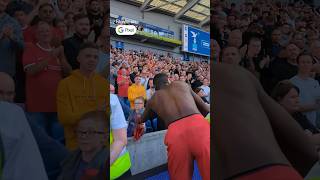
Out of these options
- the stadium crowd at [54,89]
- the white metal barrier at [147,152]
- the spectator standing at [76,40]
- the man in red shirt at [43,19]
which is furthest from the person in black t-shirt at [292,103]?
the white metal barrier at [147,152]

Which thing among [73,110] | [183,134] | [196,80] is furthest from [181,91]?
[73,110]

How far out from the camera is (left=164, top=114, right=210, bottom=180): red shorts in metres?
3.83

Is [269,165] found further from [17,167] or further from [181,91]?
[181,91]

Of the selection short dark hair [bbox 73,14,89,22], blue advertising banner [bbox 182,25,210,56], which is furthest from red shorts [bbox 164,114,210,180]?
blue advertising banner [bbox 182,25,210,56]

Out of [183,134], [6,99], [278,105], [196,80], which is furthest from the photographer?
[196,80]

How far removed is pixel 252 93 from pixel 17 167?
4.42 ft

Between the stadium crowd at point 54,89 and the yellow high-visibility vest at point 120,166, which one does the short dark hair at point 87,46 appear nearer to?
the stadium crowd at point 54,89

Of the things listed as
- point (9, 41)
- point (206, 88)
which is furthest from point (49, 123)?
point (206, 88)

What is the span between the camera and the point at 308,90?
86.7 inches

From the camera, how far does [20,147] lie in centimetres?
179

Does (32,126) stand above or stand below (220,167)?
above

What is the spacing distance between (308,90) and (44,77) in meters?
1.52

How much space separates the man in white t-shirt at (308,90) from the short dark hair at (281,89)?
34 mm

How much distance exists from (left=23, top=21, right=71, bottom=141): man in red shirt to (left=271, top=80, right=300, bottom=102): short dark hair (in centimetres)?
Answer: 120
